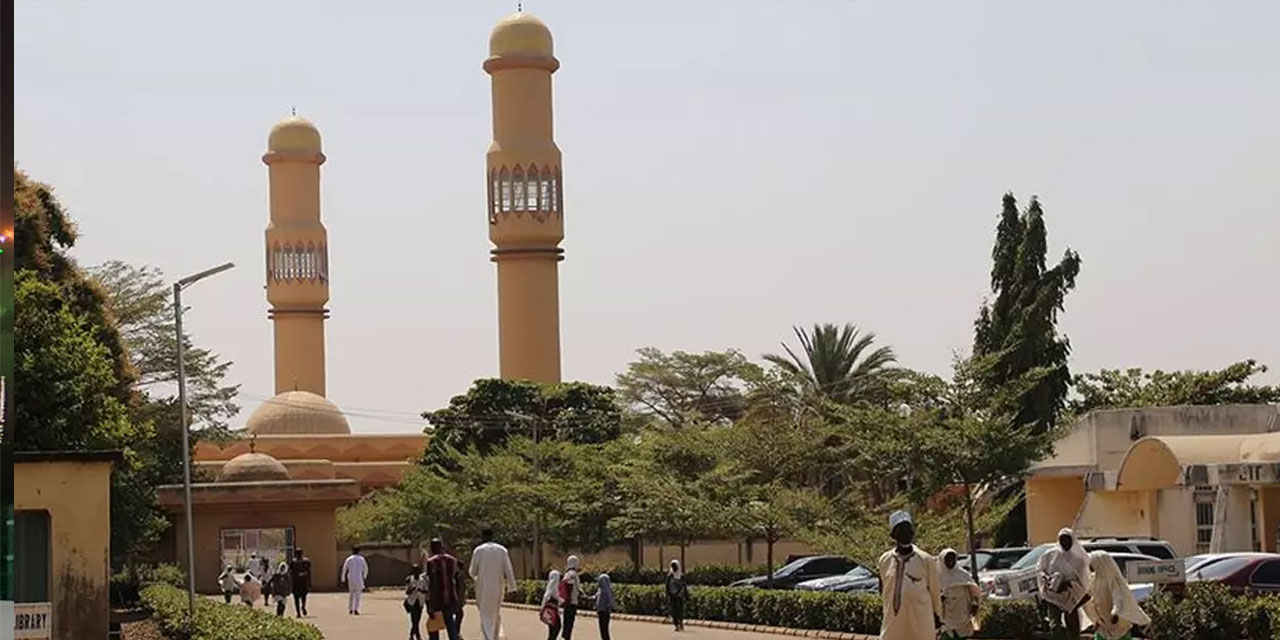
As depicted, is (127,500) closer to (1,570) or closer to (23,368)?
(23,368)

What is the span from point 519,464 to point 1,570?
30462mm

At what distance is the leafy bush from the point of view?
39.2m

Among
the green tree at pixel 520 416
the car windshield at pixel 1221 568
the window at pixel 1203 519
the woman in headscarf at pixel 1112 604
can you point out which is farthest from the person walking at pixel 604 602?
the green tree at pixel 520 416

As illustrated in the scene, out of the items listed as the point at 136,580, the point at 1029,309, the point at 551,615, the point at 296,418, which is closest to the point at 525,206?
the point at 296,418

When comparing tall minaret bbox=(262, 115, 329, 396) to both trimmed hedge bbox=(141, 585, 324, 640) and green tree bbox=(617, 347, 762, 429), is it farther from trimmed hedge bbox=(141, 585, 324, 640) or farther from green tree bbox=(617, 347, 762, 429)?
trimmed hedge bbox=(141, 585, 324, 640)

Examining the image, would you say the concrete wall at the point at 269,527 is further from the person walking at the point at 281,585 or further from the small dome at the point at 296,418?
the small dome at the point at 296,418

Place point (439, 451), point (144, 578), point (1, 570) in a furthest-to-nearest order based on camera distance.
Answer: point (439, 451) → point (144, 578) → point (1, 570)

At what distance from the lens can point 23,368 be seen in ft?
92.5

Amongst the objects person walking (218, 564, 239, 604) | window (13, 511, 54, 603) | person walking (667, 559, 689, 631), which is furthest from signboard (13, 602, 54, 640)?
person walking (218, 564, 239, 604)

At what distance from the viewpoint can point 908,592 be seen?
45.3 ft

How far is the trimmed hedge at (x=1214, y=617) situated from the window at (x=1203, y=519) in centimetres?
1819

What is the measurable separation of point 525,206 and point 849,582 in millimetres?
42160

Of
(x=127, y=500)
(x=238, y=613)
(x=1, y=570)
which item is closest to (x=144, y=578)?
(x=127, y=500)

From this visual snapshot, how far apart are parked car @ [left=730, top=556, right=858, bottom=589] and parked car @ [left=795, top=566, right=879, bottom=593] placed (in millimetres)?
878
